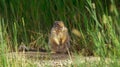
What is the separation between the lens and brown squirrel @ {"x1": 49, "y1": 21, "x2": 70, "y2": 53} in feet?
28.5

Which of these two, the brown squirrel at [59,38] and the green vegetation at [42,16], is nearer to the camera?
the brown squirrel at [59,38]

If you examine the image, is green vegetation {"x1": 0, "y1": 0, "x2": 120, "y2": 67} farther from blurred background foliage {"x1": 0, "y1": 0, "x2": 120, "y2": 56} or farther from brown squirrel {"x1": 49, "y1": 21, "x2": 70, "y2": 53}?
brown squirrel {"x1": 49, "y1": 21, "x2": 70, "y2": 53}

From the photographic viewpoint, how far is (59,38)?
883 cm

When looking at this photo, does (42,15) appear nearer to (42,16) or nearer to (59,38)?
(42,16)

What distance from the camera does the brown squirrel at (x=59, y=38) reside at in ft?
28.5

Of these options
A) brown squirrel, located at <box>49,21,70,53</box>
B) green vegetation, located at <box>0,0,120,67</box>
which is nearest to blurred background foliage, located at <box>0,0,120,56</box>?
green vegetation, located at <box>0,0,120,67</box>

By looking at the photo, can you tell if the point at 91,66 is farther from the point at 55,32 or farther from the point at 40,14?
the point at 40,14

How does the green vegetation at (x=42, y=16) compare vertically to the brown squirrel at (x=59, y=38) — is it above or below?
above

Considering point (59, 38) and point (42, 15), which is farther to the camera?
point (42, 15)

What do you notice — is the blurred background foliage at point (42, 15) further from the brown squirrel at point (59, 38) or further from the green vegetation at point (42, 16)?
the brown squirrel at point (59, 38)

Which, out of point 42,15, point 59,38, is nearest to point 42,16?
point 42,15

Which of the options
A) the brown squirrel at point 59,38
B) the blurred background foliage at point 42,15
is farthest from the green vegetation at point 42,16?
the brown squirrel at point 59,38

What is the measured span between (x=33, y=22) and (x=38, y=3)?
1.13 ft

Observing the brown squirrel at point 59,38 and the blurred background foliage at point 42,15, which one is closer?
the brown squirrel at point 59,38
